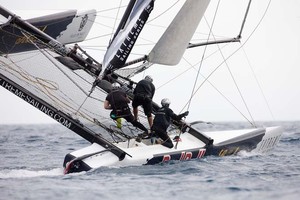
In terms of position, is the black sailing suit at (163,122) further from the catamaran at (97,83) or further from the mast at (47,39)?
the mast at (47,39)

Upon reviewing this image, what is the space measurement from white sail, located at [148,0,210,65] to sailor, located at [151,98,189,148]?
885 millimetres

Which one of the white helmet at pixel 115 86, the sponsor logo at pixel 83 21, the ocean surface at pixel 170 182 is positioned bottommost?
the ocean surface at pixel 170 182

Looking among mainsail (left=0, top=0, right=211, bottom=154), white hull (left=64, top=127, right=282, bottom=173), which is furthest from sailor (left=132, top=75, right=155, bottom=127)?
white hull (left=64, top=127, right=282, bottom=173)

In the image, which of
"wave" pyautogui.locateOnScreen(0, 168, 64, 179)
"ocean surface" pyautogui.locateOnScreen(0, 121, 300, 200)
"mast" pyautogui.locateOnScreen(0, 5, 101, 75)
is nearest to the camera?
"ocean surface" pyautogui.locateOnScreen(0, 121, 300, 200)

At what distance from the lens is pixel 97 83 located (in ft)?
25.7

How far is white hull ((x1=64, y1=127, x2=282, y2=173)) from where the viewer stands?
288 inches

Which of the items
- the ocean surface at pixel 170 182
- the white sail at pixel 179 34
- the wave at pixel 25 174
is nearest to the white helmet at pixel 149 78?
the white sail at pixel 179 34

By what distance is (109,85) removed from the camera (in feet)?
27.5

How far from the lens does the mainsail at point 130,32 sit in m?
7.39

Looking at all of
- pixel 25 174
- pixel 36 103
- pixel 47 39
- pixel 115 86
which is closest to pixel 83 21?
pixel 47 39

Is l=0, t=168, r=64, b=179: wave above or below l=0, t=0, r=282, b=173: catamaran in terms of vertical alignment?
below

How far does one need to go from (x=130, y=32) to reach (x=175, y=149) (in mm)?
2334

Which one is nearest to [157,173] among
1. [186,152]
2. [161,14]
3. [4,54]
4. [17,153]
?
[186,152]

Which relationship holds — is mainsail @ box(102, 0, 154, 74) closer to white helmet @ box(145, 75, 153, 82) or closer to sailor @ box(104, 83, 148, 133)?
sailor @ box(104, 83, 148, 133)
